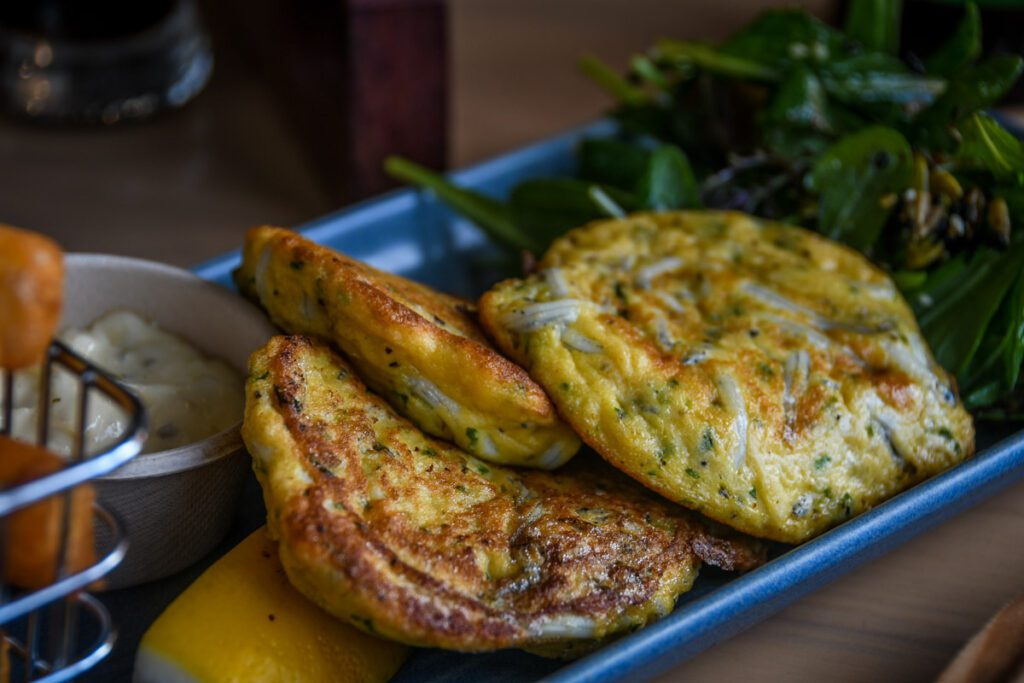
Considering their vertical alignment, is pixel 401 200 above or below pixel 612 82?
below

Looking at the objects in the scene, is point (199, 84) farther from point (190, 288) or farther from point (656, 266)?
point (656, 266)

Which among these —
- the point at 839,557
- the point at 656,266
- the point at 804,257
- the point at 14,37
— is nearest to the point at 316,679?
the point at 839,557

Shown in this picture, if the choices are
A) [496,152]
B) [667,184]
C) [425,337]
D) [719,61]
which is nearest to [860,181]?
[667,184]

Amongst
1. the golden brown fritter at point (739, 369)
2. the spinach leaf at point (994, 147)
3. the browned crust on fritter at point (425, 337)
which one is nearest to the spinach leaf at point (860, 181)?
the spinach leaf at point (994, 147)

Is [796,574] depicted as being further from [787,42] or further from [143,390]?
[787,42]

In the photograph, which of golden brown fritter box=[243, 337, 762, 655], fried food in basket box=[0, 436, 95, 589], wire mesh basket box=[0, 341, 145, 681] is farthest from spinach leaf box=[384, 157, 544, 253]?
fried food in basket box=[0, 436, 95, 589]
